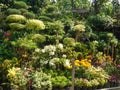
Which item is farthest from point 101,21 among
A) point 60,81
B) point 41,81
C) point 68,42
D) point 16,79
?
point 16,79

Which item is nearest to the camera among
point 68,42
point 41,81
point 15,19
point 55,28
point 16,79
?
point 16,79

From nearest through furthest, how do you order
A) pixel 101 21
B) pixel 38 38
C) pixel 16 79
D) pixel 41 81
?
pixel 16 79 < pixel 41 81 < pixel 38 38 < pixel 101 21

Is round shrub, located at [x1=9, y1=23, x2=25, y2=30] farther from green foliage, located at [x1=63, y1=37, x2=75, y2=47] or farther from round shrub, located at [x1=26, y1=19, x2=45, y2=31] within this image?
green foliage, located at [x1=63, y1=37, x2=75, y2=47]

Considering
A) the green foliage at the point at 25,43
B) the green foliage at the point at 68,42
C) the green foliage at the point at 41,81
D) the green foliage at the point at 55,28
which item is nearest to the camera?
the green foliage at the point at 41,81

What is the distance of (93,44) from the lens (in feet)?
52.0

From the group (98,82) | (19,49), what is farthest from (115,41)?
(19,49)

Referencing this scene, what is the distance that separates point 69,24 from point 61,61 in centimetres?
466

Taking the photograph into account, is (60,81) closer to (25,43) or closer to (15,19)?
(25,43)

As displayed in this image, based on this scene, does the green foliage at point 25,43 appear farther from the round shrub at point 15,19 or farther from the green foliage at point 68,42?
the round shrub at point 15,19

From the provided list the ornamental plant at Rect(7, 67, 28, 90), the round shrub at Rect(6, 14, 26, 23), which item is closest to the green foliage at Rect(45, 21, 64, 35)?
the round shrub at Rect(6, 14, 26, 23)

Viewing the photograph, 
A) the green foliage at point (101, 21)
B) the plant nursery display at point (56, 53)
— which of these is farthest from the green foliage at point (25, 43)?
the green foliage at point (101, 21)

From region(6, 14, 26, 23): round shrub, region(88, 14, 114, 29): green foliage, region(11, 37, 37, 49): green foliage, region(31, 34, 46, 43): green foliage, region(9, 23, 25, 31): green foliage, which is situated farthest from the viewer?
region(88, 14, 114, 29): green foliage

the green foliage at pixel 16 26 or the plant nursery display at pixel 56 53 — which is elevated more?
the green foliage at pixel 16 26

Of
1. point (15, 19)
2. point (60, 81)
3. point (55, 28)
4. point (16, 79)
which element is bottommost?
point (60, 81)
